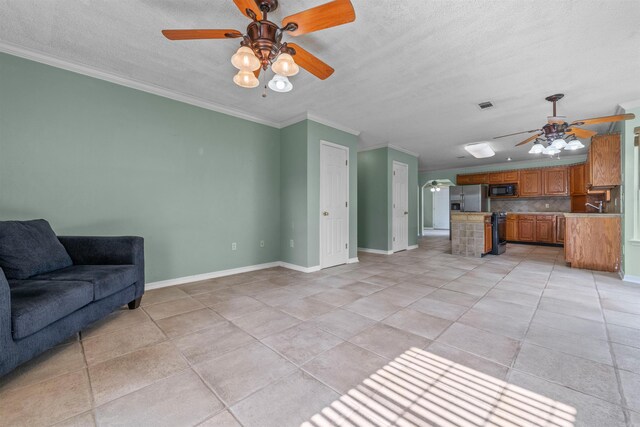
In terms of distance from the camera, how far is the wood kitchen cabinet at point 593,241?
4.17m

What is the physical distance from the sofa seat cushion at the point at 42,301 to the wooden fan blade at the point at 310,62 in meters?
2.27

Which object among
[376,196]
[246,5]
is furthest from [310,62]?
[376,196]

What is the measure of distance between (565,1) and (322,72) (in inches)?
70.8

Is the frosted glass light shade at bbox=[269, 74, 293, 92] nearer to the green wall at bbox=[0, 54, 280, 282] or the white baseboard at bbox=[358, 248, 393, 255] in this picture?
the green wall at bbox=[0, 54, 280, 282]

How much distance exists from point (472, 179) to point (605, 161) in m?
4.75

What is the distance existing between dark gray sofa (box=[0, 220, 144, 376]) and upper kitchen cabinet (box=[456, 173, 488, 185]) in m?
9.25

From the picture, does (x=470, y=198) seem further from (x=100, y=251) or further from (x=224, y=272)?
(x=100, y=251)

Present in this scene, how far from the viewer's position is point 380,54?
102 inches

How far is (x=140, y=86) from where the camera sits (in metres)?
3.23

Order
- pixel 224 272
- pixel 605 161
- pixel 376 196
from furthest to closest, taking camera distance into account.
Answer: pixel 376 196, pixel 605 161, pixel 224 272

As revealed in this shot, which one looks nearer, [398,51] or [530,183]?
[398,51]

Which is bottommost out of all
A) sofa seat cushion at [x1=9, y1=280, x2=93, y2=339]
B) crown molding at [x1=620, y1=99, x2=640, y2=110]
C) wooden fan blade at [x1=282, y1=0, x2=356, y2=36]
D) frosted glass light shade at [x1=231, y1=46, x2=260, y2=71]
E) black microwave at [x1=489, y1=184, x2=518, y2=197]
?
sofa seat cushion at [x1=9, y1=280, x2=93, y2=339]

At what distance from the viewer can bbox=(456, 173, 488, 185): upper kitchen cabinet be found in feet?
28.4

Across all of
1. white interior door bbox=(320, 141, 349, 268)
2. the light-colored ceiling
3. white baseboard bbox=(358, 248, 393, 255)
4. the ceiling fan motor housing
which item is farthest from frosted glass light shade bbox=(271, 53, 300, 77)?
white baseboard bbox=(358, 248, 393, 255)
